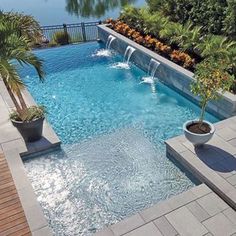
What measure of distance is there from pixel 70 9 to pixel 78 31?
12059 millimetres

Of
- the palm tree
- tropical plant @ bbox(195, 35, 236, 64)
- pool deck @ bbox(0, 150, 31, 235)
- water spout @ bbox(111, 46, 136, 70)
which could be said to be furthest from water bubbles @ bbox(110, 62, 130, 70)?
pool deck @ bbox(0, 150, 31, 235)

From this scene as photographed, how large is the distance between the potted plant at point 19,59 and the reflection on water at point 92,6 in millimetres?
18120

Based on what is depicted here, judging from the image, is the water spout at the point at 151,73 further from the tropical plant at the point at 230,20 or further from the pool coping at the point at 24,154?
the pool coping at the point at 24,154

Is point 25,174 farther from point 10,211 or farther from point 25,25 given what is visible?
point 25,25

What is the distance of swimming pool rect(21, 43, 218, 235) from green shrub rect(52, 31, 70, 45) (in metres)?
3.74

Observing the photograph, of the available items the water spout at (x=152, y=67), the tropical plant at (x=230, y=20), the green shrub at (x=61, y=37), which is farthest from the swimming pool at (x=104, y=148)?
the green shrub at (x=61, y=37)

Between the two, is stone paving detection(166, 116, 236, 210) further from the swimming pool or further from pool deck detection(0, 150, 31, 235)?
pool deck detection(0, 150, 31, 235)

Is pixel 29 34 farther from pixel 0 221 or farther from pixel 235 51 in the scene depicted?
pixel 235 51

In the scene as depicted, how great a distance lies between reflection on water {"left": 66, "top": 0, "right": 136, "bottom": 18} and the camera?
24.5 m

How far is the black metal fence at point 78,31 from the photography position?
→ 15.1m

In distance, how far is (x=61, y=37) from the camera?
48.4ft

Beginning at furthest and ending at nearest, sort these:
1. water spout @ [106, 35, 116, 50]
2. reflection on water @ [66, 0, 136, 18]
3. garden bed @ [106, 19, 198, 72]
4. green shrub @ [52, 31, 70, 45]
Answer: reflection on water @ [66, 0, 136, 18] → green shrub @ [52, 31, 70, 45] → water spout @ [106, 35, 116, 50] → garden bed @ [106, 19, 198, 72]

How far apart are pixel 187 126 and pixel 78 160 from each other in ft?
8.00

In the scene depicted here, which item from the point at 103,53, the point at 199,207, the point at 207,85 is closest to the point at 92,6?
the point at 103,53
